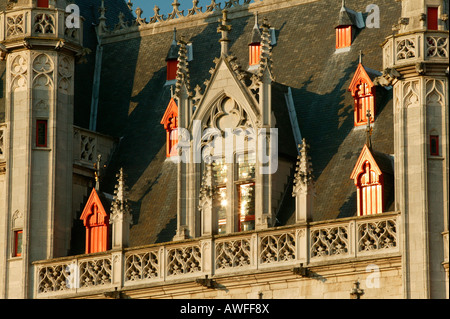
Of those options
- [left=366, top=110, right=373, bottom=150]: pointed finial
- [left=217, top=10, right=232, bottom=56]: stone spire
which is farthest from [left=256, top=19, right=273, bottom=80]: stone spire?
[left=366, top=110, right=373, bottom=150]: pointed finial

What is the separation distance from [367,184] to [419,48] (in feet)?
12.5

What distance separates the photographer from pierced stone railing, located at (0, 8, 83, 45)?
5306 cm

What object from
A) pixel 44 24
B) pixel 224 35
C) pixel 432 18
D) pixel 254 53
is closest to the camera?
pixel 432 18

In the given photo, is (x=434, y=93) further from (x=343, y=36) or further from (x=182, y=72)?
(x=182, y=72)

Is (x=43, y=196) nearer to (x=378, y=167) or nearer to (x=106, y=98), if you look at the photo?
(x=106, y=98)

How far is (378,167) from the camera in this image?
47312mm

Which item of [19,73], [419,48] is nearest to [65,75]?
[19,73]

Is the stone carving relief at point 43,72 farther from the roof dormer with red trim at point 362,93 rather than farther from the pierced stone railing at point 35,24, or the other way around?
the roof dormer with red trim at point 362,93

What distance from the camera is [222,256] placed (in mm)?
48469

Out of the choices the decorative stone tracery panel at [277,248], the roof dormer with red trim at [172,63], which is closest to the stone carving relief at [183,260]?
the decorative stone tracery panel at [277,248]

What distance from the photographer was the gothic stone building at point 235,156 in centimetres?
4622

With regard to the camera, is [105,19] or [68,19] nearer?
[68,19]
